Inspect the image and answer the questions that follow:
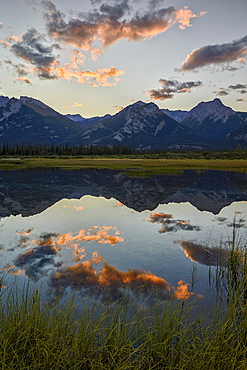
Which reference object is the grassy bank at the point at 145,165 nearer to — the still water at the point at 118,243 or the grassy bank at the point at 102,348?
the still water at the point at 118,243

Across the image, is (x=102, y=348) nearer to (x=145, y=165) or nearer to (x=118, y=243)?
(x=118, y=243)

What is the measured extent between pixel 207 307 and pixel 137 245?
6645 millimetres

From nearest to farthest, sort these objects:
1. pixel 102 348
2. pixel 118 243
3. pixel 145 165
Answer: pixel 102 348 → pixel 118 243 → pixel 145 165

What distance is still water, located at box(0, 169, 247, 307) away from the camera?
956cm

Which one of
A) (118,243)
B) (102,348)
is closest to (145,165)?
(118,243)

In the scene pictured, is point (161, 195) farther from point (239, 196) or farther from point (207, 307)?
point (207, 307)

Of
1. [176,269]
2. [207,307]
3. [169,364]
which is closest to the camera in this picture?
[169,364]

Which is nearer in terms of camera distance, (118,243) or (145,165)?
(118,243)

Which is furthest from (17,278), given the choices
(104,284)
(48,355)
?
(48,355)

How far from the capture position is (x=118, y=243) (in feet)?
47.8

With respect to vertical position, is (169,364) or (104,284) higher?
(169,364)

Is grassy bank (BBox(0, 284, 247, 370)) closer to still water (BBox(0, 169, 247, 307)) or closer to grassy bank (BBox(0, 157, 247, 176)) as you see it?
still water (BBox(0, 169, 247, 307))

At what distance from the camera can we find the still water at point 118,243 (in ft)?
31.4

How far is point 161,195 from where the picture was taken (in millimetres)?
31625
